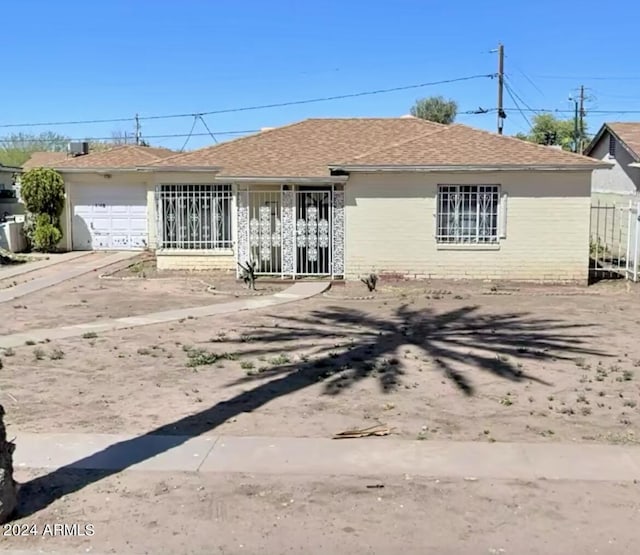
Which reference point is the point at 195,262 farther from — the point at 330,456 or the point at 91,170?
the point at 330,456

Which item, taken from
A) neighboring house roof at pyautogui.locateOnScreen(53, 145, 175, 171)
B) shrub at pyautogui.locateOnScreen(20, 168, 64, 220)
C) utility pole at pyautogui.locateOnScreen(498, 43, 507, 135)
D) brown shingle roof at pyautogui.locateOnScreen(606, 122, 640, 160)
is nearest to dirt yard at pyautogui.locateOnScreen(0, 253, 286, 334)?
shrub at pyautogui.locateOnScreen(20, 168, 64, 220)

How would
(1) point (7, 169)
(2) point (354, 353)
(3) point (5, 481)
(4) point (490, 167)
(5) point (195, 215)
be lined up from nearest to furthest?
(3) point (5, 481) < (2) point (354, 353) < (4) point (490, 167) < (5) point (195, 215) < (1) point (7, 169)

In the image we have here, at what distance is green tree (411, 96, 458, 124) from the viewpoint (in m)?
66.9

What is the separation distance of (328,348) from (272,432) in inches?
167

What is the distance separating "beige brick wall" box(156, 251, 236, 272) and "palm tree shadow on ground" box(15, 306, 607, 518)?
7660 mm

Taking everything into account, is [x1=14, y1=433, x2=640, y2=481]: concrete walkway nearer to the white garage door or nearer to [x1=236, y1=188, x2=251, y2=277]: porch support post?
[x1=236, y1=188, x2=251, y2=277]: porch support post

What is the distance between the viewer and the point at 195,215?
22734 mm

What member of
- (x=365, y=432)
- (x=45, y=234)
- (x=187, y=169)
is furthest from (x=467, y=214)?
(x=45, y=234)

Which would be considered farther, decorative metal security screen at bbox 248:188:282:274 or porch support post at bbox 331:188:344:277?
decorative metal security screen at bbox 248:188:282:274

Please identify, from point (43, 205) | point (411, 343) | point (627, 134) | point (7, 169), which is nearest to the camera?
point (411, 343)

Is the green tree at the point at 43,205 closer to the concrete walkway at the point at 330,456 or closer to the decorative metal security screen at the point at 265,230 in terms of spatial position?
the decorative metal security screen at the point at 265,230

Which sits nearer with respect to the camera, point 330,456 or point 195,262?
point 330,456

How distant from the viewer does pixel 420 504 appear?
220 inches

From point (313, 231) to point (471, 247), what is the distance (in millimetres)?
4266
